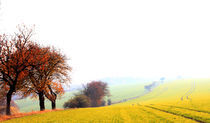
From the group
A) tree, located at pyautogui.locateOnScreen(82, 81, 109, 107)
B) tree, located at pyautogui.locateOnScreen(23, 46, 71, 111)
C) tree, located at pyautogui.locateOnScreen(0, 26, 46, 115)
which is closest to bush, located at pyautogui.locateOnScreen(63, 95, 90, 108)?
tree, located at pyautogui.locateOnScreen(82, 81, 109, 107)

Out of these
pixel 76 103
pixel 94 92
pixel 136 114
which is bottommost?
pixel 76 103

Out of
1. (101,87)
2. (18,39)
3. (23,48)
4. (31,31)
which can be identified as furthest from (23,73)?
(101,87)

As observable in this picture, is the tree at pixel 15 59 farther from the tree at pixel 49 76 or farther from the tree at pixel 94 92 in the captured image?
the tree at pixel 94 92

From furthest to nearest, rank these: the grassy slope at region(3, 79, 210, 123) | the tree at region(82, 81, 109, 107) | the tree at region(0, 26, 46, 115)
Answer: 1. the tree at region(82, 81, 109, 107)
2. the tree at region(0, 26, 46, 115)
3. the grassy slope at region(3, 79, 210, 123)

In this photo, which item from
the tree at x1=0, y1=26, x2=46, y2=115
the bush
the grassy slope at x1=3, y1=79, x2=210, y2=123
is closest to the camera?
the grassy slope at x1=3, y1=79, x2=210, y2=123

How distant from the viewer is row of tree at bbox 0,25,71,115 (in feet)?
72.4

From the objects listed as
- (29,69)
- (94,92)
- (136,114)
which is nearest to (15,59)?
(29,69)

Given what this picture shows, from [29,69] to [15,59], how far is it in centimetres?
386

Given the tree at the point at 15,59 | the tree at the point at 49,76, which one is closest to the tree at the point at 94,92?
the tree at the point at 49,76

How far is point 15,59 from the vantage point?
22406mm

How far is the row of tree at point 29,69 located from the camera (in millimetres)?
22078

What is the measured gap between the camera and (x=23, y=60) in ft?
74.0

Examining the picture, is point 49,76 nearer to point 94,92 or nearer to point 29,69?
point 29,69

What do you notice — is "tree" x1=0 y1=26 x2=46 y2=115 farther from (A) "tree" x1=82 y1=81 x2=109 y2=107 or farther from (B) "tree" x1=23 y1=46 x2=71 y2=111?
(A) "tree" x1=82 y1=81 x2=109 y2=107
